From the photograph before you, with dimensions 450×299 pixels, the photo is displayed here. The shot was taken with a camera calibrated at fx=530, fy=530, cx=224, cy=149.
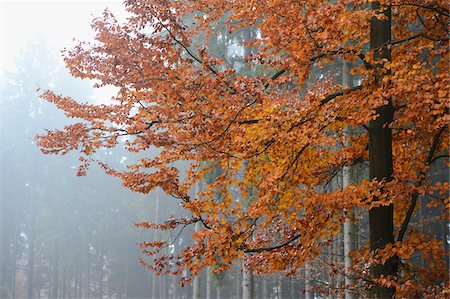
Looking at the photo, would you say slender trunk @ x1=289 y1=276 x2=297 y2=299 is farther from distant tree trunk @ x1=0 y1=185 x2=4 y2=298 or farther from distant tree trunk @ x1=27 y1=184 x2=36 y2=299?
distant tree trunk @ x1=0 y1=185 x2=4 y2=298

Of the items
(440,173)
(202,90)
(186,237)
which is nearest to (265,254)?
(202,90)

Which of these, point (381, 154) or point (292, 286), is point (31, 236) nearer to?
point (292, 286)

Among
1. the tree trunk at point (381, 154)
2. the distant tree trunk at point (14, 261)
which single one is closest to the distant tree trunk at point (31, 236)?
the distant tree trunk at point (14, 261)

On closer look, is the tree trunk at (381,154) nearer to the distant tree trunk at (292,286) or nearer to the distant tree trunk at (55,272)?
the distant tree trunk at (292,286)

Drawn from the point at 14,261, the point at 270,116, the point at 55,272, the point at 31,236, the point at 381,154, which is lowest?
the point at 55,272

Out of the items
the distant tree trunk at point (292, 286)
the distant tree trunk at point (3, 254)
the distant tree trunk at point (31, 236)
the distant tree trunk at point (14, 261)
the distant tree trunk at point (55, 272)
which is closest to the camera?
the distant tree trunk at point (292, 286)

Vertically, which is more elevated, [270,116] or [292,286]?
[270,116]

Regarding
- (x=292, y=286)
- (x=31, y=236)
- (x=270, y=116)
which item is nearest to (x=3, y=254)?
(x=31, y=236)

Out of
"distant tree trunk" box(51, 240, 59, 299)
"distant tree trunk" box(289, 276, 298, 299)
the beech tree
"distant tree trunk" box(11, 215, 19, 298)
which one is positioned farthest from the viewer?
"distant tree trunk" box(51, 240, 59, 299)

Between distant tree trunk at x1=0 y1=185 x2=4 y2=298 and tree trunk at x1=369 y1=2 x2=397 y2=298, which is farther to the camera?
distant tree trunk at x1=0 y1=185 x2=4 y2=298

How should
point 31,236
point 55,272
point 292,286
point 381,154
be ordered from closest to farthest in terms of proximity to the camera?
1. point 381,154
2. point 292,286
3. point 31,236
4. point 55,272

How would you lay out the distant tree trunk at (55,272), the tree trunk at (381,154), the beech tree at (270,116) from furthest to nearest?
the distant tree trunk at (55,272) → the tree trunk at (381,154) → the beech tree at (270,116)

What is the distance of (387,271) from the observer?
20.1 ft

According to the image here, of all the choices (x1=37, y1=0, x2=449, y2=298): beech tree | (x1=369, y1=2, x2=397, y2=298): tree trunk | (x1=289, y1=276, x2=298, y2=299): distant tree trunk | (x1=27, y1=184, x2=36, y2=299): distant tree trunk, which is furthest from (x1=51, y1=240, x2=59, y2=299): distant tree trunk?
(x1=369, y1=2, x2=397, y2=298): tree trunk
